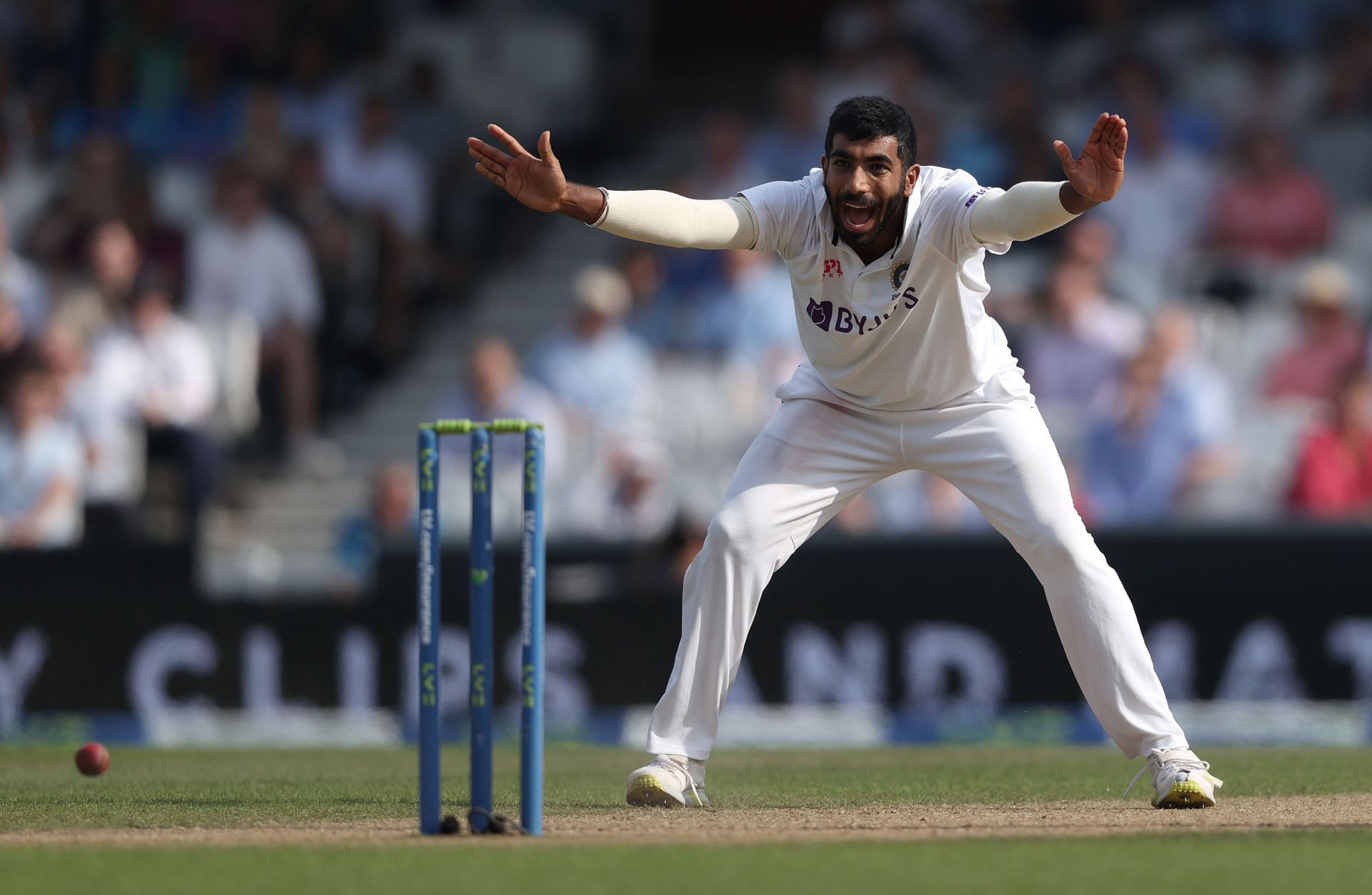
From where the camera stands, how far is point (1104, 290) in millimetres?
10750

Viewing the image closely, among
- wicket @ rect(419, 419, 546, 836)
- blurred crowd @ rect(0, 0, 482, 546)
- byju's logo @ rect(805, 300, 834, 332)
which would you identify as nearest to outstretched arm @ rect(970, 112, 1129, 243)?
byju's logo @ rect(805, 300, 834, 332)

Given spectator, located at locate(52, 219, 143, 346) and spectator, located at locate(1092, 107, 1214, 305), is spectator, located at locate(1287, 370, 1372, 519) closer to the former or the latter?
spectator, located at locate(1092, 107, 1214, 305)

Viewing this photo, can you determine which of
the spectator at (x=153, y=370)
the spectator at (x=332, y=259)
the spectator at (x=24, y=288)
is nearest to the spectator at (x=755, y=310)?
the spectator at (x=332, y=259)

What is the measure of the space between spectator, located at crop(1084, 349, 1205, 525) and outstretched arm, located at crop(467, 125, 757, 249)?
4.70 metres

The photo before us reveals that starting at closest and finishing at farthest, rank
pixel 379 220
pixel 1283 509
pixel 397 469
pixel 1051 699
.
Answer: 1. pixel 1051 699
2. pixel 1283 509
3. pixel 397 469
4. pixel 379 220

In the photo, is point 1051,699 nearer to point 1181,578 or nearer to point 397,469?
point 1181,578

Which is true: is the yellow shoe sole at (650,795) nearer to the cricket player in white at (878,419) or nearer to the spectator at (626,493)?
the cricket player in white at (878,419)

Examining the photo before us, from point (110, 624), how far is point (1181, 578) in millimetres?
5024

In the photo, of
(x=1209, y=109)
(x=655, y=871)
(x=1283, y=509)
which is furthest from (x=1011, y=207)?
(x=1209, y=109)

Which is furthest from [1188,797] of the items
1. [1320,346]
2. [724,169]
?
[724,169]

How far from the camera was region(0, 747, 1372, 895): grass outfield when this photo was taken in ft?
14.3

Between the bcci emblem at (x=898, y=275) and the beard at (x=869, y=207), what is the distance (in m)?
0.10

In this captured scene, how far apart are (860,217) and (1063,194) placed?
→ 57cm

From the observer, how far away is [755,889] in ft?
13.8
